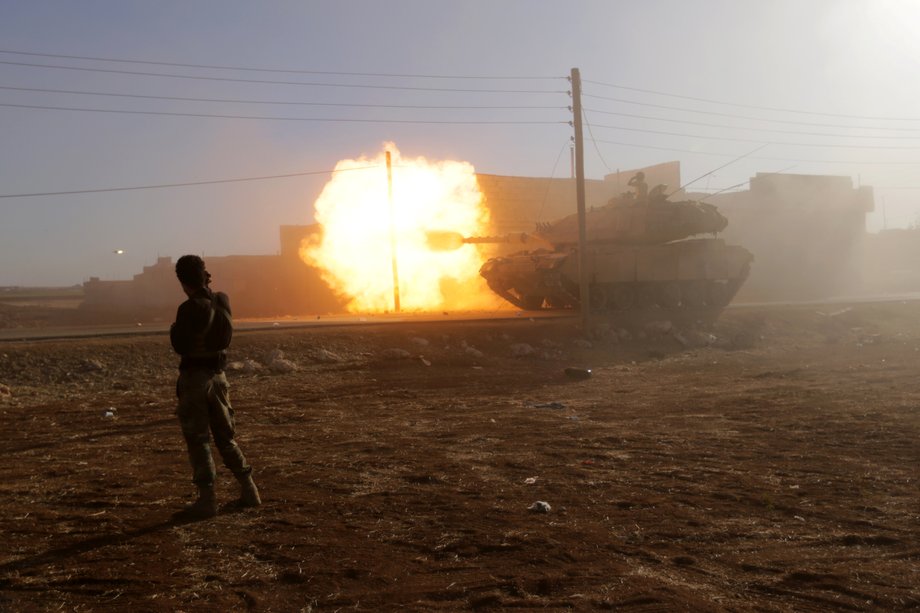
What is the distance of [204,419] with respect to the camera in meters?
5.99

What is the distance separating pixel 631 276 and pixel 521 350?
28.8 ft

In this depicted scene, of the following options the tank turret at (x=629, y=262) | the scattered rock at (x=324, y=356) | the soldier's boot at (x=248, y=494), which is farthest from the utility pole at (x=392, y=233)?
the soldier's boot at (x=248, y=494)

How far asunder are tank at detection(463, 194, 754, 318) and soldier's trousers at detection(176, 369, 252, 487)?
18.9 metres

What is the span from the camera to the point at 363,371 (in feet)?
49.7

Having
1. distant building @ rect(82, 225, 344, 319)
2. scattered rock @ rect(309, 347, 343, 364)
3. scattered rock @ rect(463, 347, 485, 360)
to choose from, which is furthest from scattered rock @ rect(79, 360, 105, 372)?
distant building @ rect(82, 225, 344, 319)

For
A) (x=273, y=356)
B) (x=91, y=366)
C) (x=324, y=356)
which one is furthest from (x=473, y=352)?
(x=91, y=366)

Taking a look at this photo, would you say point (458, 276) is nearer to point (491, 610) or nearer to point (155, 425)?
point (155, 425)

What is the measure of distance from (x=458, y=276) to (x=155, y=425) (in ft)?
80.5

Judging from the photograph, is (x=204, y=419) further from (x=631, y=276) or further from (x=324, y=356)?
(x=631, y=276)

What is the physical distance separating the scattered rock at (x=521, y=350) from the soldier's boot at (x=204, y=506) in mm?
12238

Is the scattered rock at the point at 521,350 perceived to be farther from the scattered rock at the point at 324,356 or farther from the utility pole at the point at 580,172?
the scattered rock at the point at 324,356

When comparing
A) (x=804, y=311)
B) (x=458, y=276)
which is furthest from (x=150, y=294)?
(x=804, y=311)

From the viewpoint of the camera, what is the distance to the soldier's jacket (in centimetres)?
595

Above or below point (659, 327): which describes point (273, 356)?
above
